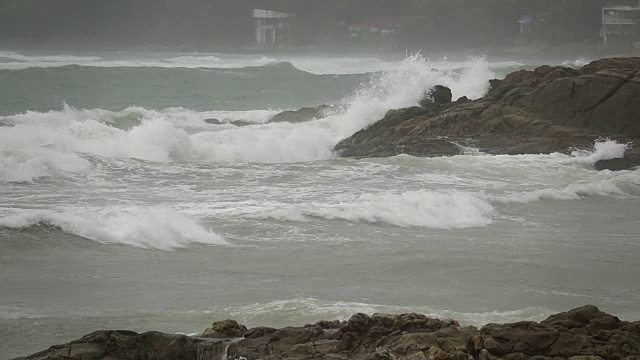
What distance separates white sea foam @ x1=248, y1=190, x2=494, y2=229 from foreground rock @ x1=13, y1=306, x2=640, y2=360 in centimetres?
599

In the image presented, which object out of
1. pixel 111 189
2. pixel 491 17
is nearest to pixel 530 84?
pixel 111 189

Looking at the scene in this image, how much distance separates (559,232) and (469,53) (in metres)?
53.6

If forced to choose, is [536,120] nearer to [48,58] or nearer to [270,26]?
[48,58]

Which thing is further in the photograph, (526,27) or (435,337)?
(526,27)

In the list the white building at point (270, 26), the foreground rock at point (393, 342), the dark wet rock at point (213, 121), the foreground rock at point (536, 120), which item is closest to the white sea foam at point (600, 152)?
the foreground rock at point (536, 120)

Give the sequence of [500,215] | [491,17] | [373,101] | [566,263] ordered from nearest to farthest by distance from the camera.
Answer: [566,263]
[500,215]
[373,101]
[491,17]

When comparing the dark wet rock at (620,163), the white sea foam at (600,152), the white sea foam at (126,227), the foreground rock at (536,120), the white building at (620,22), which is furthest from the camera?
the white building at (620,22)

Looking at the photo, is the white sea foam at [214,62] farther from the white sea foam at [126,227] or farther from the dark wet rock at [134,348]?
the dark wet rock at [134,348]

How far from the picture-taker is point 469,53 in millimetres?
65375

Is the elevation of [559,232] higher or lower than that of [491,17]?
lower

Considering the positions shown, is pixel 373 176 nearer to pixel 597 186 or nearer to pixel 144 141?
pixel 597 186

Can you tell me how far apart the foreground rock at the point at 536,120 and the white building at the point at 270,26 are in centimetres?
4469

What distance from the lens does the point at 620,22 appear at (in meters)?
61.1

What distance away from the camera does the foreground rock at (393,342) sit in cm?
659
